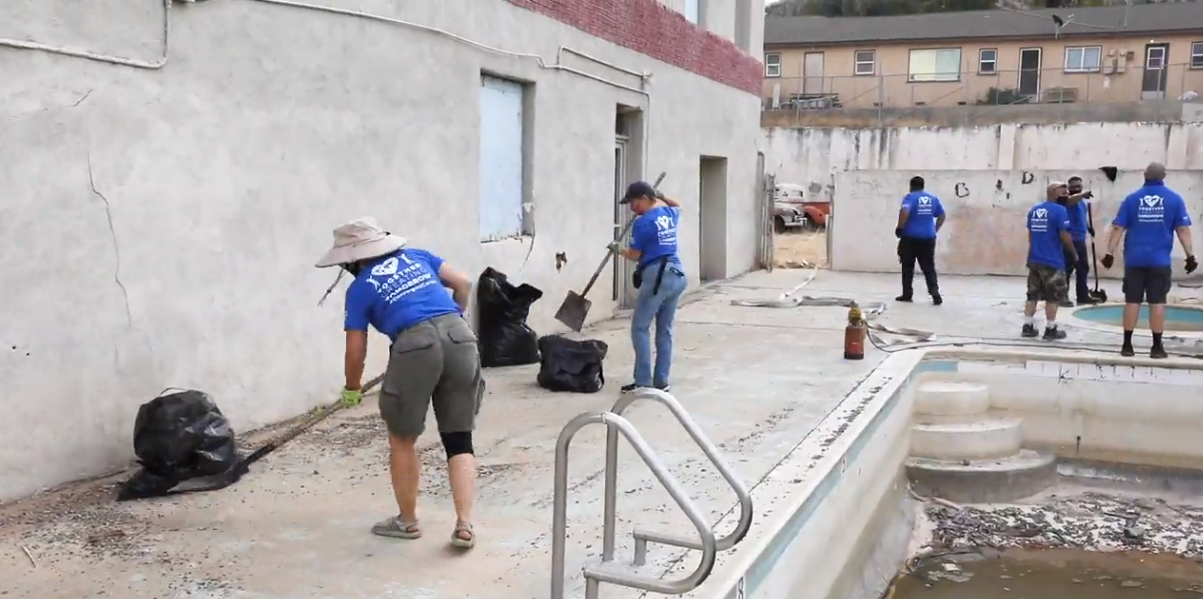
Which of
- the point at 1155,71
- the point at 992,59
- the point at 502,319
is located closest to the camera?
the point at 502,319

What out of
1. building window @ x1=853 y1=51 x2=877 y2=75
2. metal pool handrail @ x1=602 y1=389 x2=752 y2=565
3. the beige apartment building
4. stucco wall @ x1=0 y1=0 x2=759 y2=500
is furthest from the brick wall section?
building window @ x1=853 y1=51 x2=877 y2=75

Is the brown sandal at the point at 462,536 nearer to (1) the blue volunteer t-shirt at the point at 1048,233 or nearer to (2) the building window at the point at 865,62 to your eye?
(1) the blue volunteer t-shirt at the point at 1048,233

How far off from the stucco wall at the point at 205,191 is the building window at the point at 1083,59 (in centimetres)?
3299

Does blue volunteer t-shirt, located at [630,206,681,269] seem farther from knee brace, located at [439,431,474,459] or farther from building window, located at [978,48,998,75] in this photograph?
building window, located at [978,48,998,75]

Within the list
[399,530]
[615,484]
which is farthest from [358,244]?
[615,484]

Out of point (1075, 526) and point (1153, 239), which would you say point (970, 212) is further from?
point (1075, 526)

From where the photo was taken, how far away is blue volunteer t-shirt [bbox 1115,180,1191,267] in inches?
330

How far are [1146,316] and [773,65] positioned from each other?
29258 millimetres

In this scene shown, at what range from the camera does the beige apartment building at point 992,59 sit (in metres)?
35.6

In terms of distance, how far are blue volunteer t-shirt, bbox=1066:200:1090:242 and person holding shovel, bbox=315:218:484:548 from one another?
9.84m

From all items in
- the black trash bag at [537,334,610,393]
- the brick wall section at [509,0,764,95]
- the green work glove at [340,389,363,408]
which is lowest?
the black trash bag at [537,334,610,393]

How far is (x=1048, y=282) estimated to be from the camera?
971 cm

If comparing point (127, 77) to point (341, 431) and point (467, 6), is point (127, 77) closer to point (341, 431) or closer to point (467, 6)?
point (341, 431)

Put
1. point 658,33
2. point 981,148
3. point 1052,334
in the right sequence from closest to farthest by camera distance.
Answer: point 1052,334 → point 658,33 → point 981,148
